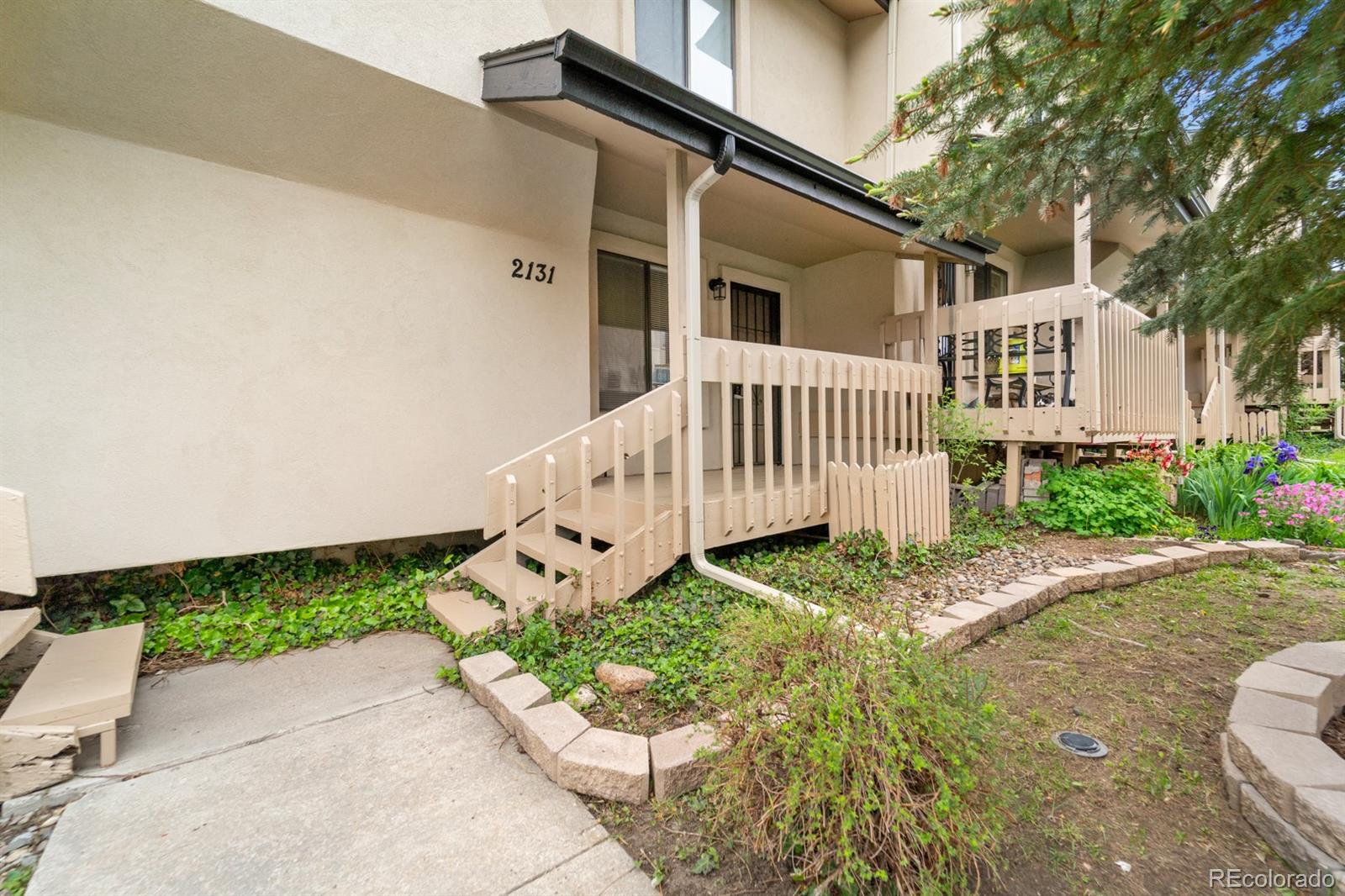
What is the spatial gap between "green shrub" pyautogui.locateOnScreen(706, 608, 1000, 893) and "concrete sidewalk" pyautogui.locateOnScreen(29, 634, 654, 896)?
0.44 meters

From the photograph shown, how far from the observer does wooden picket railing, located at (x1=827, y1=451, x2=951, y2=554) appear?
4.08 m

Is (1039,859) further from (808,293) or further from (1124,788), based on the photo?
(808,293)

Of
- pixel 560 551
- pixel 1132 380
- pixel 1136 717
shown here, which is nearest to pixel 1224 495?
pixel 1132 380

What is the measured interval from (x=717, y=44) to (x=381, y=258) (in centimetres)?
441

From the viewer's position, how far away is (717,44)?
18.6 ft

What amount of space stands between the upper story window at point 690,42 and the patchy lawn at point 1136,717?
18.7 ft

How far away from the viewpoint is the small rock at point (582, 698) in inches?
89.2

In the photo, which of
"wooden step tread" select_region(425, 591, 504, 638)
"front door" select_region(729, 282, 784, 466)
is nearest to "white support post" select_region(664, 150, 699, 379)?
"wooden step tread" select_region(425, 591, 504, 638)

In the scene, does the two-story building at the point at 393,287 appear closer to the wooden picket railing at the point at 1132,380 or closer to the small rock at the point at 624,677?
the wooden picket railing at the point at 1132,380

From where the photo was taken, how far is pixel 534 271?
14.8 ft

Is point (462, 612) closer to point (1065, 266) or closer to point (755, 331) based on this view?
point (755, 331)

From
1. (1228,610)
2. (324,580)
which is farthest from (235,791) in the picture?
(1228,610)

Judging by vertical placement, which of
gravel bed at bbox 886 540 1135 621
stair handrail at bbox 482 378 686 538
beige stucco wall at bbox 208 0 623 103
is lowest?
gravel bed at bbox 886 540 1135 621

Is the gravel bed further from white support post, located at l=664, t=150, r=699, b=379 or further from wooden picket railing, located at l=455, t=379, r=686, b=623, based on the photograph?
white support post, located at l=664, t=150, r=699, b=379
